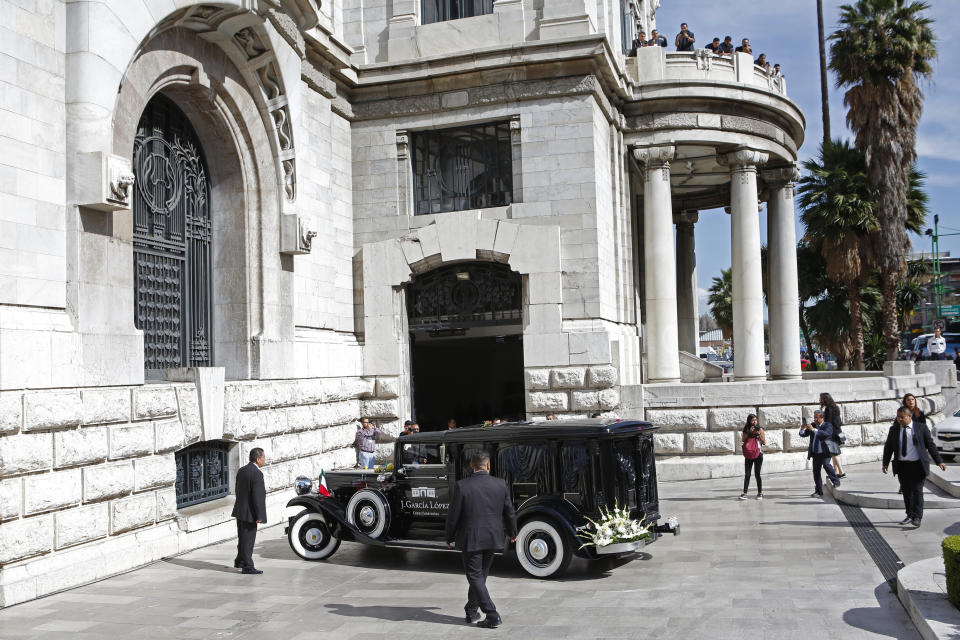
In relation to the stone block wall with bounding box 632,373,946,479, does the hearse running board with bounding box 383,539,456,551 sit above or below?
below

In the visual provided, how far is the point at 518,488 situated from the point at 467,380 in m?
17.7

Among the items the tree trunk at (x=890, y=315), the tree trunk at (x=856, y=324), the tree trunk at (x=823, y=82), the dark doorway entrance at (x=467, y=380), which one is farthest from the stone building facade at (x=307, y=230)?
the tree trunk at (x=823, y=82)

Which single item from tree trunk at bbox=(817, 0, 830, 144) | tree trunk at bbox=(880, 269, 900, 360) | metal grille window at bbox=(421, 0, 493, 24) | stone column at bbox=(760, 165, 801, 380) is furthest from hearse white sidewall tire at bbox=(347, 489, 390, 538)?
tree trunk at bbox=(817, 0, 830, 144)

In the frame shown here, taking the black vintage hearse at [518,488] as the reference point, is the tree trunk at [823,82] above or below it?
above

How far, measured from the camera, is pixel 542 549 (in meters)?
10.6

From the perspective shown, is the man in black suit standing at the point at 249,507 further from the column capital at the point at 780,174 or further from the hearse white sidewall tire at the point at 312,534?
the column capital at the point at 780,174

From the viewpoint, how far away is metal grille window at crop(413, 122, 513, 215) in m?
19.5

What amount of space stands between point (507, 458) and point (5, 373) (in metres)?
5.74

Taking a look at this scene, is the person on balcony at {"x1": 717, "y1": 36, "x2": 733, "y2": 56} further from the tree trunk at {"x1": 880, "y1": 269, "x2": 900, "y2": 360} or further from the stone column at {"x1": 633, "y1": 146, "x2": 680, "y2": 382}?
the tree trunk at {"x1": 880, "y1": 269, "x2": 900, "y2": 360}

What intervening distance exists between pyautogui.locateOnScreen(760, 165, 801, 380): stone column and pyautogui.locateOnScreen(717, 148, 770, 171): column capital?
1.99 meters

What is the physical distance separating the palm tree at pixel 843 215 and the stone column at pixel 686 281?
3786 millimetres

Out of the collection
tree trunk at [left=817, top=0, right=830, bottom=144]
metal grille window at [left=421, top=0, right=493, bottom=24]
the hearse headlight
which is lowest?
the hearse headlight

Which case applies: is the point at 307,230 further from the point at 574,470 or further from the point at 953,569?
the point at 953,569

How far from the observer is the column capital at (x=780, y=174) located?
24469 mm
